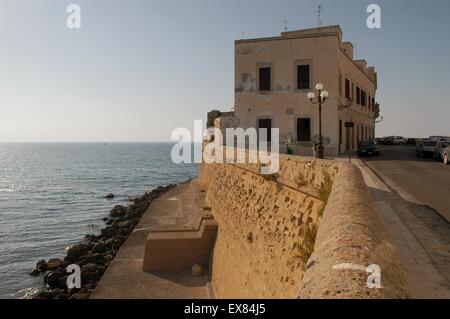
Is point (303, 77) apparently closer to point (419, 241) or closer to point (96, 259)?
point (96, 259)

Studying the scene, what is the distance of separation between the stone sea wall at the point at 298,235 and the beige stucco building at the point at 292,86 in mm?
7481

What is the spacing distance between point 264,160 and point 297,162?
2.44 metres

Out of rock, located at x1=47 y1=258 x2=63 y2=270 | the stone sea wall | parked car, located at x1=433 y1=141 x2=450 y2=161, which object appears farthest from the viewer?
parked car, located at x1=433 y1=141 x2=450 y2=161

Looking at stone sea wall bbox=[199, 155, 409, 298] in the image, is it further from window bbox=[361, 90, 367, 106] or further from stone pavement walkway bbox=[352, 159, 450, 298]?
window bbox=[361, 90, 367, 106]

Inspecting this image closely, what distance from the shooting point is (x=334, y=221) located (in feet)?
13.3

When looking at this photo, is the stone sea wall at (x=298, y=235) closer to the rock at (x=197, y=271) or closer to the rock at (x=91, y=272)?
the rock at (x=197, y=271)

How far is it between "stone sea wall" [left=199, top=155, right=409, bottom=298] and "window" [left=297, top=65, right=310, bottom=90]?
8.94m

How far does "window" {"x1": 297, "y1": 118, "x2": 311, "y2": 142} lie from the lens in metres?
23.6

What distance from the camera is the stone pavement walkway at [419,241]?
4.16 metres

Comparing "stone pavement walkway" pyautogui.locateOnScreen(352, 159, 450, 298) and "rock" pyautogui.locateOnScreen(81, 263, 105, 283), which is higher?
"stone pavement walkway" pyautogui.locateOnScreen(352, 159, 450, 298)

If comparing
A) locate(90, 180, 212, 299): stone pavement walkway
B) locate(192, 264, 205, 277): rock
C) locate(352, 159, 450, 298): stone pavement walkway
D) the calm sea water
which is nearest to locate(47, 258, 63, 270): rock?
the calm sea water
